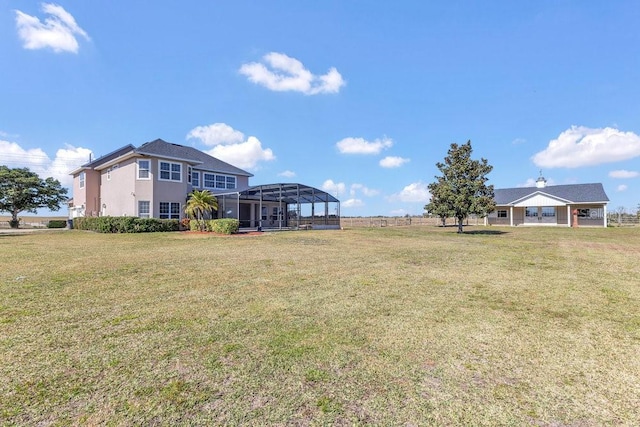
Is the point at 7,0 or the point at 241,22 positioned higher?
the point at 241,22

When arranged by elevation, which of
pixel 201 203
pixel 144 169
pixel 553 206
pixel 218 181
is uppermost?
pixel 144 169

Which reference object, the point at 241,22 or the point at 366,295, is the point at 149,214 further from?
the point at 366,295

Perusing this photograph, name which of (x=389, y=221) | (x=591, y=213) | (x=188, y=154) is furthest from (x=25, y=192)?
(x=591, y=213)

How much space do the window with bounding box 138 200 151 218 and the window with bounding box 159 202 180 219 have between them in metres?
0.82

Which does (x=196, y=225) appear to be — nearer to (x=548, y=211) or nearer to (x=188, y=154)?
(x=188, y=154)

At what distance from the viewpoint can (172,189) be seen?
23.4m

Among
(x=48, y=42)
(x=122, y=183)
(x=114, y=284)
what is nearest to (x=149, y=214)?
(x=122, y=183)

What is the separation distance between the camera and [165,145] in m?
25.5

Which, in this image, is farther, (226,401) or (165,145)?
(165,145)

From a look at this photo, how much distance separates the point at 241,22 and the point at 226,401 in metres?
16.2

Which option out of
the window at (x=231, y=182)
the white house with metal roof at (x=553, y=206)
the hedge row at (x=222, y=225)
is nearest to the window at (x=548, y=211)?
the white house with metal roof at (x=553, y=206)

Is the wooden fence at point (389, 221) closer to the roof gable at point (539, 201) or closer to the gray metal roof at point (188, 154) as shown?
the roof gable at point (539, 201)

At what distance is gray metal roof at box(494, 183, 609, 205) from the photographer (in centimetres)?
3397

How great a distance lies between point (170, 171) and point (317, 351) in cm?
2348
